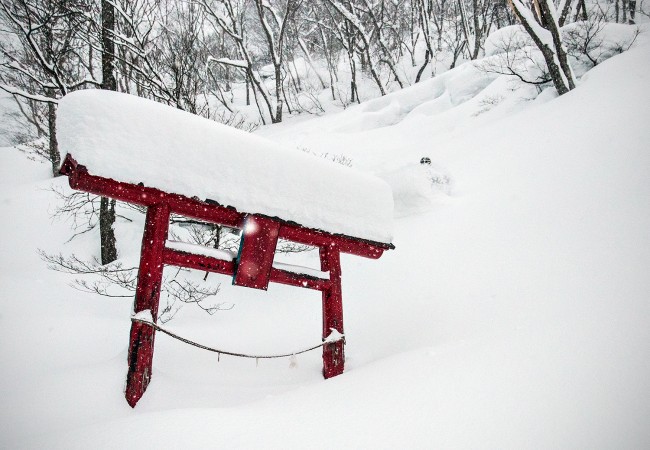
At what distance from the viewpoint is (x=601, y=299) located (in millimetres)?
2496

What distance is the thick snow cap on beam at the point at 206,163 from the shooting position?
1.88m

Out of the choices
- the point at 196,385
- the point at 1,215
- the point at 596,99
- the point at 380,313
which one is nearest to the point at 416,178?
the point at 380,313

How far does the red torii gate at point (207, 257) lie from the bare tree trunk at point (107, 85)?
495 cm

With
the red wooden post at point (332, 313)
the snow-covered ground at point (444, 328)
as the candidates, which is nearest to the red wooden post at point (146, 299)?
the snow-covered ground at point (444, 328)

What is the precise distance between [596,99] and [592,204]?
3.60 meters

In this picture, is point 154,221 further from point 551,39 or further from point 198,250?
point 551,39

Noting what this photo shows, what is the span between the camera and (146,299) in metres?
2.06

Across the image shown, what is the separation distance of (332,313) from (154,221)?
5.28 ft

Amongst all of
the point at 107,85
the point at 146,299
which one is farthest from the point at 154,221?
the point at 107,85

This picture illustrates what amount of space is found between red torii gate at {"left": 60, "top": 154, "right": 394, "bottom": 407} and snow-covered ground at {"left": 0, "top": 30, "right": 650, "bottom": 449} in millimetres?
274

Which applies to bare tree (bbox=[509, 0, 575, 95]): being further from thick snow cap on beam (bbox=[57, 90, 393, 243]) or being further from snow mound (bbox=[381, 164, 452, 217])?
thick snow cap on beam (bbox=[57, 90, 393, 243])

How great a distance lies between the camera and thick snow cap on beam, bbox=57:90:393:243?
1882 millimetres

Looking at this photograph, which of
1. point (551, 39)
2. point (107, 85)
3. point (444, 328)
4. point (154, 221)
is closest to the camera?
point (154, 221)

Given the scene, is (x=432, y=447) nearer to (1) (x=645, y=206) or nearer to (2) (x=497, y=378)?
(2) (x=497, y=378)
